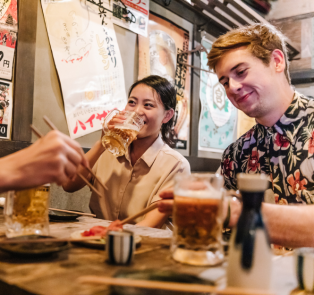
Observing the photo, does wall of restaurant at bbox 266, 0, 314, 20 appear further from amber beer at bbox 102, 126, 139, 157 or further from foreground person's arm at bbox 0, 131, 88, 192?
foreground person's arm at bbox 0, 131, 88, 192

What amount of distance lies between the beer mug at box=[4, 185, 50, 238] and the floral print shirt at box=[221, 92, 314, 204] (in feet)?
4.83

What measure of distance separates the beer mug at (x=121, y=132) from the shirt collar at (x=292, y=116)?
947 millimetres

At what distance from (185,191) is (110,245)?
0.93ft

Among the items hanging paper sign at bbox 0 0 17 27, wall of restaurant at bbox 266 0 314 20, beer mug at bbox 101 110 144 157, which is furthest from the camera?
wall of restaurant at bbox 266 0 314 20

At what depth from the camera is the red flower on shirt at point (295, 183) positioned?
179cm

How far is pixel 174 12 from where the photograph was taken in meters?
3.79

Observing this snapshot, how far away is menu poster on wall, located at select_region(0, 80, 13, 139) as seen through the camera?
2.27m

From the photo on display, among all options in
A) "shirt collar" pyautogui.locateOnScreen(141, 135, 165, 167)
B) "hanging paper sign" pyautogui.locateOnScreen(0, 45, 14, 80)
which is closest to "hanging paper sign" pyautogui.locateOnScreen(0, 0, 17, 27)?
"hanging paper sign" pyautogui.locateOnScreen(0, 45, 14, 80)

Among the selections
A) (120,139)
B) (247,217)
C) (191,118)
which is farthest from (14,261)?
(191,118)

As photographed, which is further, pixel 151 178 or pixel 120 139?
pixel 151 178

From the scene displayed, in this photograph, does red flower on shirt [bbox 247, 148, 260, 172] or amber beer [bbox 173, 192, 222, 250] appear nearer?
amber beer [bbox 173, 192, 222, 250]

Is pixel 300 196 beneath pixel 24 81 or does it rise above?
beneath

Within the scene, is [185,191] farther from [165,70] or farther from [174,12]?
[174,12]

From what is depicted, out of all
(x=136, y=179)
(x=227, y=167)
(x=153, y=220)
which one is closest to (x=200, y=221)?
(x=153, y=220)
